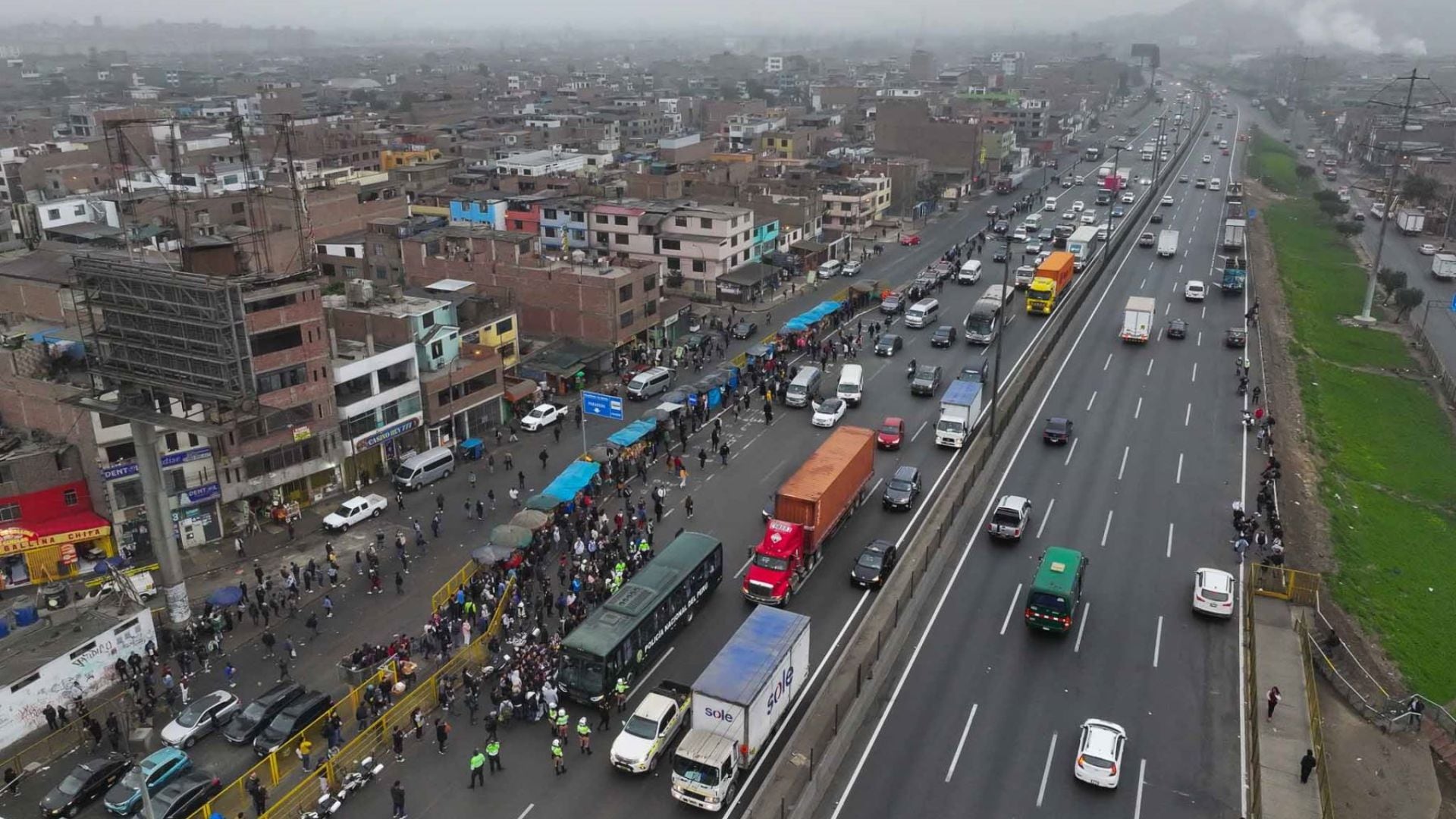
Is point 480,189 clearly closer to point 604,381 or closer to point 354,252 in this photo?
point 354,252

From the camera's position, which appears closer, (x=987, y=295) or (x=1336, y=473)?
(x=1336, y=473)

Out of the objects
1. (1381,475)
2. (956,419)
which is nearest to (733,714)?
(956,419)

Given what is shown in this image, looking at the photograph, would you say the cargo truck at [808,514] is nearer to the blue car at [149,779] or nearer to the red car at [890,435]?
the red car at [890,435]

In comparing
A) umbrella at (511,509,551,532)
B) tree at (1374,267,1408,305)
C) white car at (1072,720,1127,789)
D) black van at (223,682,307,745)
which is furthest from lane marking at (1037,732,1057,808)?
tree at (1374,267,1408,305)

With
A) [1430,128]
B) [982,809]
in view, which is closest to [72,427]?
[982,809]

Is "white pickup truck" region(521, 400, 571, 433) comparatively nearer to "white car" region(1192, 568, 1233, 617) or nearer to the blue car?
the blue car

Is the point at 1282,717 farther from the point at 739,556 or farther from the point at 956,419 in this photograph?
the point at 956,419
